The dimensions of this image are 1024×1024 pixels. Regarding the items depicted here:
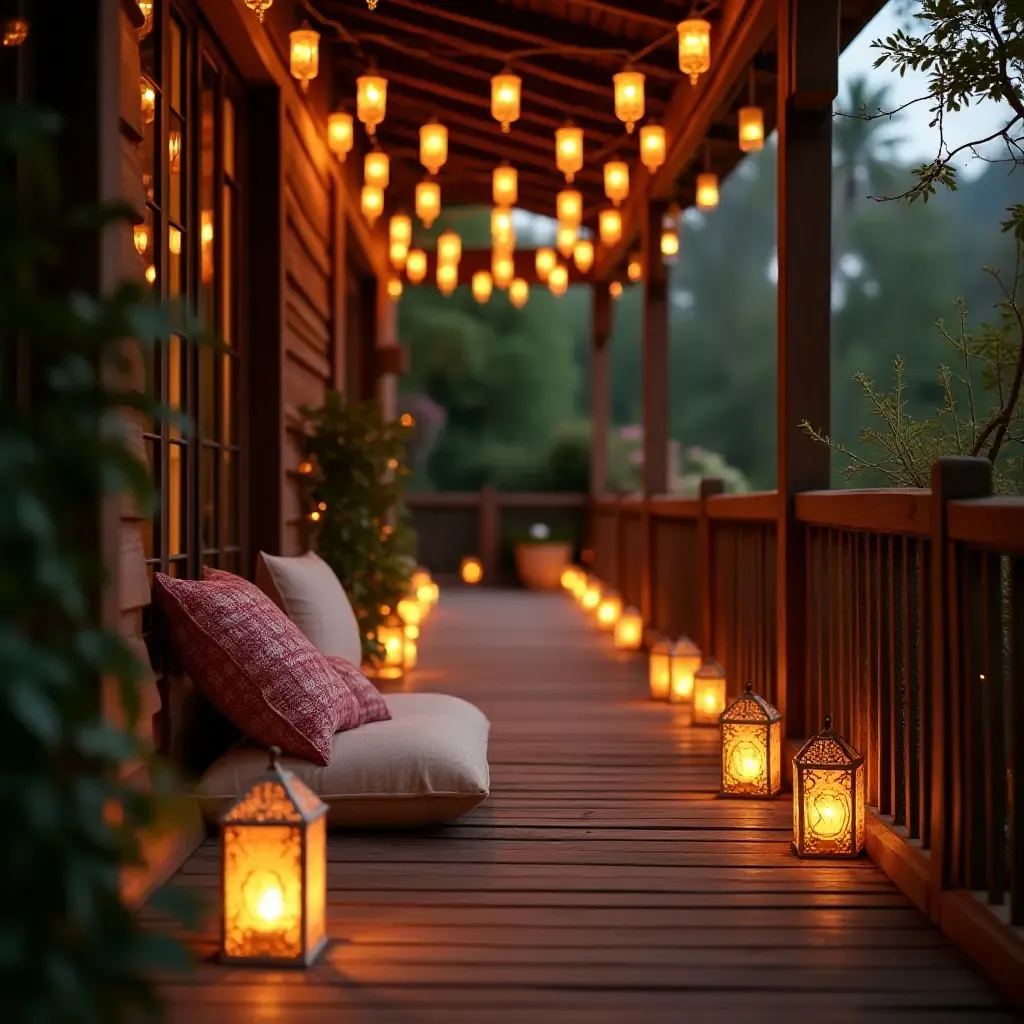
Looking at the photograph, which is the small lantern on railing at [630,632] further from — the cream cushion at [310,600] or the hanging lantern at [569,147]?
the cream cushion at [310,600]

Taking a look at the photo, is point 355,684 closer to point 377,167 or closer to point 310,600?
point 310,600

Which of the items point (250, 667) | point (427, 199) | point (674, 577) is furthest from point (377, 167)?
point (250, 667)

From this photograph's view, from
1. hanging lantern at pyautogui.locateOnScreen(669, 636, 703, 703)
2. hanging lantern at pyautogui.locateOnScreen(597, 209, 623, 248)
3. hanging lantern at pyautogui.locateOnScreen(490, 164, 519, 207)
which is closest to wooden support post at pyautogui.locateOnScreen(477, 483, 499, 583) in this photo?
hanging lantern at pyautogui.locateOnScreen(597, 209, 623, 248)

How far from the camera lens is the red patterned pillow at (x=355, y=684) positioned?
3.56 metres

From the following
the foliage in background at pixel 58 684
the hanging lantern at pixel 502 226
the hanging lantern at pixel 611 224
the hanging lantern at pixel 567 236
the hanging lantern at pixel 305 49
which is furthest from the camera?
the hanging lantern at pixel 502 226

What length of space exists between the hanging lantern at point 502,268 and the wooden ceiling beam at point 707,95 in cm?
198

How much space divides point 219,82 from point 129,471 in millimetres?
3281

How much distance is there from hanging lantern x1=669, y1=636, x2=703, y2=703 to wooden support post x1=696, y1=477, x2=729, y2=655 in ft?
0.72

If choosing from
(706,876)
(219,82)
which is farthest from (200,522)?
(706,876)

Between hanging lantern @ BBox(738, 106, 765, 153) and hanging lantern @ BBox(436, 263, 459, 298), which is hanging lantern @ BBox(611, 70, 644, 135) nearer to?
hanging lantern @ BBox(738, 106, 765, 153)

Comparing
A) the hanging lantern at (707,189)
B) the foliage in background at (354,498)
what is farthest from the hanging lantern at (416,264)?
the foliage in background at (354,498)

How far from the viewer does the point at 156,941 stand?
1.42 meters

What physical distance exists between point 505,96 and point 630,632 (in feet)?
10.9

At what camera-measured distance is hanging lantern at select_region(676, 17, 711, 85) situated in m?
4.82
